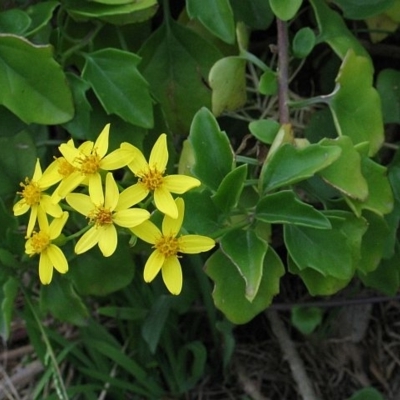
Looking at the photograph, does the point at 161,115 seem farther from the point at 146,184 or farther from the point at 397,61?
the point at 397,61

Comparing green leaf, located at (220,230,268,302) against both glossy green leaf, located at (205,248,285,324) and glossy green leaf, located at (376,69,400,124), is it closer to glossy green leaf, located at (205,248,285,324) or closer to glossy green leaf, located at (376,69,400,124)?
glossy green leaf, located at (205,248,285,324)

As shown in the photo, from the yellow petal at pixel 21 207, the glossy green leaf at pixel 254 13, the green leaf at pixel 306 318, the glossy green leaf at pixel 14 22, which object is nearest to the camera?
the yellow petal at pixel 21 207

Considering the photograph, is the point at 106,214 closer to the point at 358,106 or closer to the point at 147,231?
the point at 147,231

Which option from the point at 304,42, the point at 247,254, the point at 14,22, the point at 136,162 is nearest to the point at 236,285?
the point at 247,254

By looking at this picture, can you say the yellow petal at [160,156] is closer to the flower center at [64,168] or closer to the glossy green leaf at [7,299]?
the flower center at [64,168]

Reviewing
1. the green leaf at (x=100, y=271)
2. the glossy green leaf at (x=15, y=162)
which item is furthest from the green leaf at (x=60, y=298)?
the glossy green leaf at (x=15, y=162)

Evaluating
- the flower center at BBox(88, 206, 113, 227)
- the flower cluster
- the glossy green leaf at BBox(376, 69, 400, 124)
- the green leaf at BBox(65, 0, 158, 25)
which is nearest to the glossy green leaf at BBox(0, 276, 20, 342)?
the flower cluster
